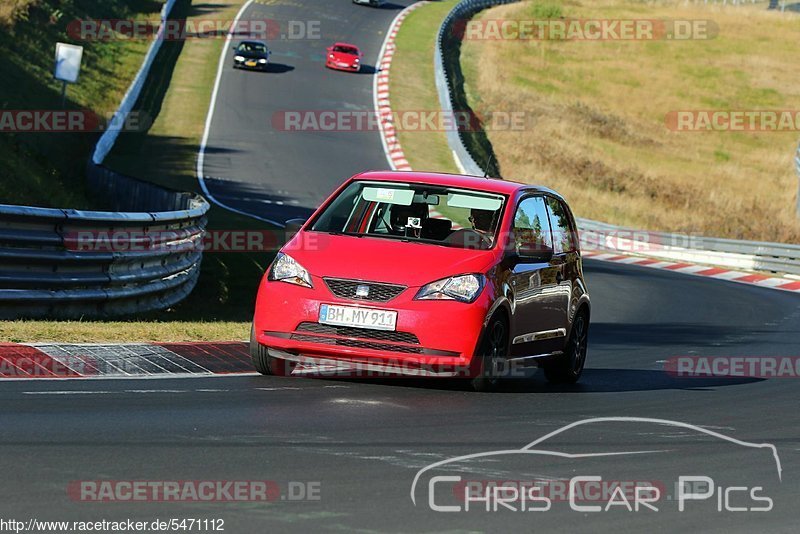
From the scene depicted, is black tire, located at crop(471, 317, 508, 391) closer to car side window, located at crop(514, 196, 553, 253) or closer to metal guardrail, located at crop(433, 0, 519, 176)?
car side window, located at crop(514, 196, 553, 253)

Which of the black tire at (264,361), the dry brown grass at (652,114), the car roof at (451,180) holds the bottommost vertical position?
the dry brown grass at (652,114)

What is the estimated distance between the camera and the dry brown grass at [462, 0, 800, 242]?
45.0m

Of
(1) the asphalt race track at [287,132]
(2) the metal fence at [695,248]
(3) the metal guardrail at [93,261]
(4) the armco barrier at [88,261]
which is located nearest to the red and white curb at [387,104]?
(1) the asphalt race track at [287,132]

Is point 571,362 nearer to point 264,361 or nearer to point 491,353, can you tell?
point 491,353

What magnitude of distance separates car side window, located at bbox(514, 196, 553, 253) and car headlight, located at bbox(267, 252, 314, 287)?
1.70 metres

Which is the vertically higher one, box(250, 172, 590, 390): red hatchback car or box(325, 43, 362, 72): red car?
box(250, 172, 590, 390): red hatchback car

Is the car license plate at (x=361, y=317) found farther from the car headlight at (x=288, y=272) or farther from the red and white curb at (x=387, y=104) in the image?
the red and white curb at (x=387, y=104)

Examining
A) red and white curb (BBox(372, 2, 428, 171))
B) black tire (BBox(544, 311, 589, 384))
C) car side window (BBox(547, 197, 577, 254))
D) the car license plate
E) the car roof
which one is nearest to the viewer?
the car license plate

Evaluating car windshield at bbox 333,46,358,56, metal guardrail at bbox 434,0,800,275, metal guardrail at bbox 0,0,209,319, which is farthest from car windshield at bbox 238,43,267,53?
metal guardrail at bbox 0,0,209,319

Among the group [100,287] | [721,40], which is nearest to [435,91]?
[721,40]

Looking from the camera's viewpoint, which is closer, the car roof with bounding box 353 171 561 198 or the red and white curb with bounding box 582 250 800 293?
the car roof with bounding box 353 171 561 198

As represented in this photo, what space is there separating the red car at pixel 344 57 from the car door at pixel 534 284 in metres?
43.4

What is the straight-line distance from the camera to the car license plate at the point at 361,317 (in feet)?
31.4

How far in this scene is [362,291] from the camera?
31.6ft
